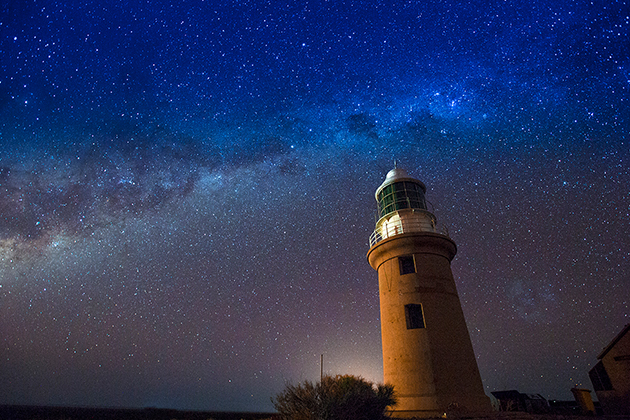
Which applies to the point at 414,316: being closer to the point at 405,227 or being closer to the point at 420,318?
the point at 420,318

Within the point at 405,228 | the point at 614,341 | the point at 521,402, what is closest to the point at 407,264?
the point at 405,228

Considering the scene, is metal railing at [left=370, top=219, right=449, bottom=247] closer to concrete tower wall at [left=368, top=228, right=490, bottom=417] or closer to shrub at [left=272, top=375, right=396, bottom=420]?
concrete tower wall at [left=368, top=228, right=490, bottom=417]

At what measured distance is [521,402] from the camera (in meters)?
12.7

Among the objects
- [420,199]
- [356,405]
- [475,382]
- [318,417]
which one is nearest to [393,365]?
[475,382]

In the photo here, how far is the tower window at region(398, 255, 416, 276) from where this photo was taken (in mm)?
14199

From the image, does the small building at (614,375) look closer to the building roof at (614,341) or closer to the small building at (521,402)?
the building roof at (614,341)

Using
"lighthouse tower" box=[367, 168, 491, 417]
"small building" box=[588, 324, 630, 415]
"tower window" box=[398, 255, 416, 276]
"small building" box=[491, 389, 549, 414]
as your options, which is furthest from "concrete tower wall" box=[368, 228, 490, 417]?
"small building" box=[588, 324, 630, 415]

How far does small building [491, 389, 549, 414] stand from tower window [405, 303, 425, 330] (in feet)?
14.4

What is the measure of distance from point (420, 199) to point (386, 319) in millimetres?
6412

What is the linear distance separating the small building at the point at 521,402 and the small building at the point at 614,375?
2.20 meters

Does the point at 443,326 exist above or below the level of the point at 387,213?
below

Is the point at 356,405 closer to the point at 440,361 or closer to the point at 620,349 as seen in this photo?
the point at 440,361

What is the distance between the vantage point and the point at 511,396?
1293 centimetres

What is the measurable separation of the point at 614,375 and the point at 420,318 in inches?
307
